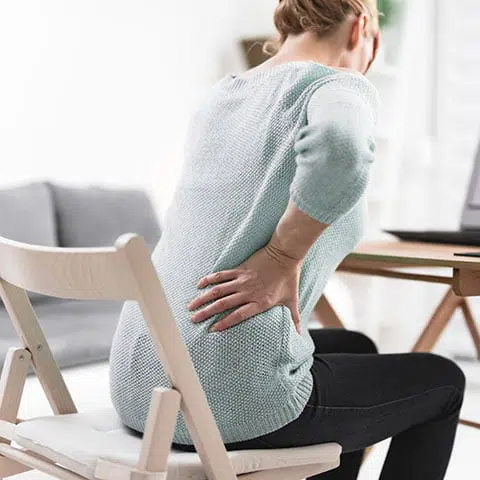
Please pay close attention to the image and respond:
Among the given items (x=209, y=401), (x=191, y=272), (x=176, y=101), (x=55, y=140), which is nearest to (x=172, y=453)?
(x=209, y=401)

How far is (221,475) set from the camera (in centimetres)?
117

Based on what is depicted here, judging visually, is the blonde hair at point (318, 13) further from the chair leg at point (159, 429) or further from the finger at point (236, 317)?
the chair leg at point (159, 429)

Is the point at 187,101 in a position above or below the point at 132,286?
below

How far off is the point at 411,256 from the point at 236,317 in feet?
1.56

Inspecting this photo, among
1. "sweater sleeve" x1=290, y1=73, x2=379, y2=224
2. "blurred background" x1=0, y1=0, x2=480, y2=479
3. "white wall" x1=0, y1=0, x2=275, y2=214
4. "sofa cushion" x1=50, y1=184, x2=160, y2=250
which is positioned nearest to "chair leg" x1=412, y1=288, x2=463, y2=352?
"blurred background" x1=0, y1=0, x2=480, y2=479

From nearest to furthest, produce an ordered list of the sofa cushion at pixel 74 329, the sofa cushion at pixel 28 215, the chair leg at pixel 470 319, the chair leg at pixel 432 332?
the chair leg at pixel 432 332, the sofa cushion at pixel 74 329, the chair leg at pixel 470 319, the sofa cushion at pixel 28 215

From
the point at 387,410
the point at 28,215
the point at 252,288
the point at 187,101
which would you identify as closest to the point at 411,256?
the point at 387,410

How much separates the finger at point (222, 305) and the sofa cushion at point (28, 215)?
1689 mm

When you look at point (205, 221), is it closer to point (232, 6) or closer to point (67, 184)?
point (67, 184)

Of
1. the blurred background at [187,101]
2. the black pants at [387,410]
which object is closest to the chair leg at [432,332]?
the black pants at [387,410]

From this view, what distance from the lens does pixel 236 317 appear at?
1.23 m

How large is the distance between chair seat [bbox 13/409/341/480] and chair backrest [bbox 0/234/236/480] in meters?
→ 0.04

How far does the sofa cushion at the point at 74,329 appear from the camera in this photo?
2.29 meters

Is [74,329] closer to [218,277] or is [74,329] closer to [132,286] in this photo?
[218,277]
